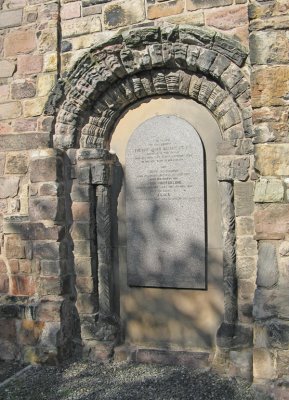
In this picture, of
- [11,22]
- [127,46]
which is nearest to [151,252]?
[127,46]

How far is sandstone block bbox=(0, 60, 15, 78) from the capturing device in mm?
4270

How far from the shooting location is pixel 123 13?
3.96 meters

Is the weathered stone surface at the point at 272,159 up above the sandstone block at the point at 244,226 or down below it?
above

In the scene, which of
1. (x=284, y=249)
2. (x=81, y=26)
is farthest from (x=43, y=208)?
(x=284, y=249)

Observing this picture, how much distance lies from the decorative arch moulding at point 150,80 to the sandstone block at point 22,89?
0.81 ft

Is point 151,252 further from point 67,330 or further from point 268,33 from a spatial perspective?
point 268,33

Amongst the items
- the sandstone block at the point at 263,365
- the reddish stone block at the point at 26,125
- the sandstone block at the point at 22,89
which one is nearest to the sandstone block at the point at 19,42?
the sandstone block at the point at 22,89

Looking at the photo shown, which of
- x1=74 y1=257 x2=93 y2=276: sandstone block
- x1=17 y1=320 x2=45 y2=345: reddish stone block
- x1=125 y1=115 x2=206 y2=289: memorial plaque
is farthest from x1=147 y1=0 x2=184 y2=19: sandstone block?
x1=17 y1=320 x2=45 y2=345: reddish stone block

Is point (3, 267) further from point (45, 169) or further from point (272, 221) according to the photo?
point (272, 221)

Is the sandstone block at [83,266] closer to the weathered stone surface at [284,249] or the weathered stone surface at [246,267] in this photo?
the weathered stone surface at [246,267]

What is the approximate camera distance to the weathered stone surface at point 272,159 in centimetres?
300

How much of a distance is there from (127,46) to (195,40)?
2.07ft

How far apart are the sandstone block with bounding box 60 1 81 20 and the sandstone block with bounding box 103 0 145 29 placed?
0.28 m

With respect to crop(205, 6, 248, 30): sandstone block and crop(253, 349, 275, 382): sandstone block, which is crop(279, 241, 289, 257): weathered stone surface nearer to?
crop(253, 349, 275, 382): sandstone block
